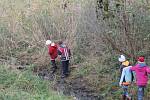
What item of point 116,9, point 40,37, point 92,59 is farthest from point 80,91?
point 40,37

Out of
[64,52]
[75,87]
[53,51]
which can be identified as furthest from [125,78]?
[53,51]

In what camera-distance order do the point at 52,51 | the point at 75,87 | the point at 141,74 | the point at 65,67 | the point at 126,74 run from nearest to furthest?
the point at 141,74 → the point at 126,74 → the point at 75,87 → the point at 65,67 → the point at 52,51

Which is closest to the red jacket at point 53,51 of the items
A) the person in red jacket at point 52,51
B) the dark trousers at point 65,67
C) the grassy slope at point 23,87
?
the person in red jacket at point 52,51

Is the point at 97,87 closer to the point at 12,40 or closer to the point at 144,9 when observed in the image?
the point at 144,9

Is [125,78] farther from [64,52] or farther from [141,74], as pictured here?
[64,52]

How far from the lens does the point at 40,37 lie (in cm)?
1517

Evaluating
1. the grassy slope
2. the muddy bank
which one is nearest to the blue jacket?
the muddy bank

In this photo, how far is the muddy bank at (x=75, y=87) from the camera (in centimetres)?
1179

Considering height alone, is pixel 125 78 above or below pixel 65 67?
above

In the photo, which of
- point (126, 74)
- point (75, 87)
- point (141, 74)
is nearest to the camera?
point (141, 74)

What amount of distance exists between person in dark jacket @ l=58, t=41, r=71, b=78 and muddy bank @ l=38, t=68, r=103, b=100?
0.28 metres

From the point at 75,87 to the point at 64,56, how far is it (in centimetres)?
136

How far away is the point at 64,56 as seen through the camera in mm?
13492

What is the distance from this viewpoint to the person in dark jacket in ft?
44.2
